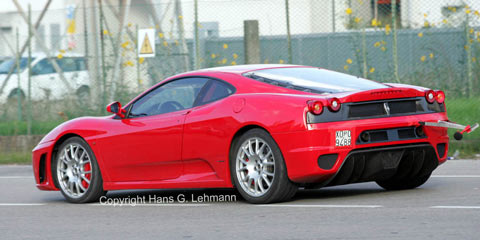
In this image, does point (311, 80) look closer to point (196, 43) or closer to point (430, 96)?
point (430, 96)

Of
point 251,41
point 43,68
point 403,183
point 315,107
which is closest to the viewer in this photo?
point 315,107

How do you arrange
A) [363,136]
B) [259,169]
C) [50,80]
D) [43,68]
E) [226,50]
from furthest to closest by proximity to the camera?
[43,68] → [50,80] → [226,50] → [259,169] → [363,136]

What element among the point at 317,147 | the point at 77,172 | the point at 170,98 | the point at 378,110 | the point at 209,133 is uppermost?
the point at 170,98

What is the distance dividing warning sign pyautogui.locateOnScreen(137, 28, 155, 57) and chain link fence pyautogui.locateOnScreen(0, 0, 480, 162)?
60 centimetres

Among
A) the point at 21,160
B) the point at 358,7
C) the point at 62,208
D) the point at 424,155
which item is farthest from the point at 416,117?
the point at 21,160

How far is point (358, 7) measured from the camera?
49.3 ft

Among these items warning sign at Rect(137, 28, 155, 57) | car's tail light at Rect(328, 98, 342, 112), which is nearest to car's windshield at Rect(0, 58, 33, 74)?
warning sign at Rect(137, 28, 155, 57)

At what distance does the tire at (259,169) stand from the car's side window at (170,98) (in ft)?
2.77

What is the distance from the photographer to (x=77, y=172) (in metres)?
9.12

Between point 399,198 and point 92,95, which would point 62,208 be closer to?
point 399,198

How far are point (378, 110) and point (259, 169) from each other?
111 centimetres

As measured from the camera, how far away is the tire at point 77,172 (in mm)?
8961

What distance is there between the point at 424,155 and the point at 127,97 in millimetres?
9336

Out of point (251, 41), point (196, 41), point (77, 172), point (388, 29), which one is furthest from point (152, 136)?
point (196, 41)
